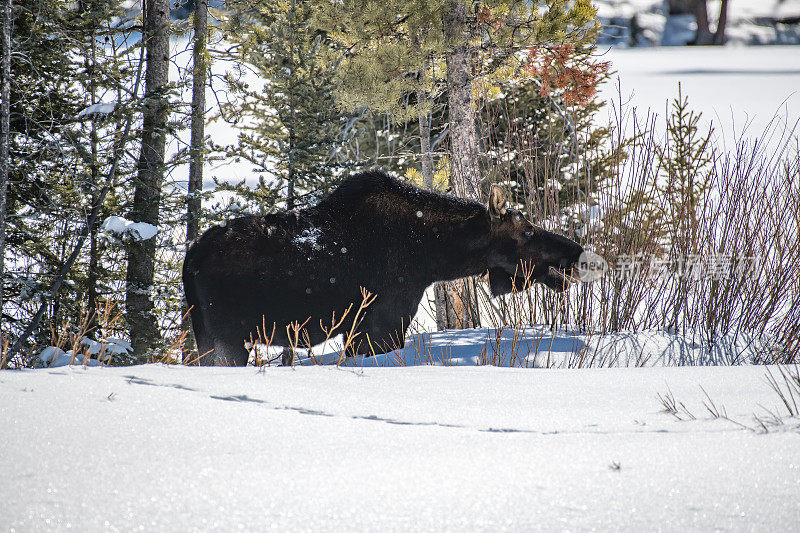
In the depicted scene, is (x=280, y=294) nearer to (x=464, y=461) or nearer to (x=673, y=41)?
(x=464, y=461)

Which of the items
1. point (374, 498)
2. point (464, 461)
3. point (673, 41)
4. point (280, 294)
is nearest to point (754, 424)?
point (464, 461)

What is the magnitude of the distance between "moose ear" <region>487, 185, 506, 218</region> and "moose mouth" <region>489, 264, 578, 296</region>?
0.54 metres

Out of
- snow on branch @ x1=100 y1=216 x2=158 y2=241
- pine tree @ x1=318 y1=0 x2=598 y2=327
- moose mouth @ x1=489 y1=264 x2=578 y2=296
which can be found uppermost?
pine tree @ x1=318 y1=0 x2=598 y2=327

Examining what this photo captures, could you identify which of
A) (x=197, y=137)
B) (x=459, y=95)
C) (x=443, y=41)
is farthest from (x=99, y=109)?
(x=459, y=95)

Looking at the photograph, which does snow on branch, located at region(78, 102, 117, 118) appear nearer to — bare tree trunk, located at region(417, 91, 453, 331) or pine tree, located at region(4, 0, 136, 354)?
pine tree, located at region(4, 0, 136, 354)

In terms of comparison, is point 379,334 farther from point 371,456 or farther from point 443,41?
point 443,41

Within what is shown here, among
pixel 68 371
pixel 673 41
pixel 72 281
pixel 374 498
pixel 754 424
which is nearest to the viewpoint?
pixel 374 498

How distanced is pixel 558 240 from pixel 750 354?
2006 mm

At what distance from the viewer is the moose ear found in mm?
5148

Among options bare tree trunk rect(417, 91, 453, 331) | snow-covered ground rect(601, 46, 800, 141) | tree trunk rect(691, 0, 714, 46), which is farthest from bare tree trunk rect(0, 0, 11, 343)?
snow-covered ground rect(601, 46, 800, 141)

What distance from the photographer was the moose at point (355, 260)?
466 cm

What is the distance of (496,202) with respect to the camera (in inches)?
206

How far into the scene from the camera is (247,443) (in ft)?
6.45

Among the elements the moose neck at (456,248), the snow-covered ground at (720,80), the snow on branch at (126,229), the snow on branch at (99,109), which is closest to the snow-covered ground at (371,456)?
the moose neck at (456,248)
